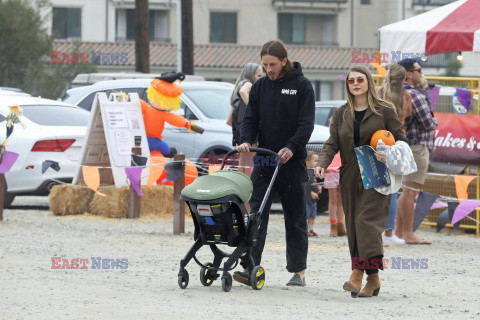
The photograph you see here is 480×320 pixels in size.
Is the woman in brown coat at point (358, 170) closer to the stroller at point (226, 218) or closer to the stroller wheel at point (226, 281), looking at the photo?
the stroller at point (226, 218)

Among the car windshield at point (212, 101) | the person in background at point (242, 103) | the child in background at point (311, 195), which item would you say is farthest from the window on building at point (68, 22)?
the person in background at point (242, 103)

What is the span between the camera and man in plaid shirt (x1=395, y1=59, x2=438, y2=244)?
12.1 meters

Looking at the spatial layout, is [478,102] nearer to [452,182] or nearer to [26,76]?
[452,182]

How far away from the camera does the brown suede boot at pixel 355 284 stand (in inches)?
316

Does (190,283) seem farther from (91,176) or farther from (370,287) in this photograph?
(91,176)

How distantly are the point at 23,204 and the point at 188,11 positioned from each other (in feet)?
41.6

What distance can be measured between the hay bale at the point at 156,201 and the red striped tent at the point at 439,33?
3491 millimetres

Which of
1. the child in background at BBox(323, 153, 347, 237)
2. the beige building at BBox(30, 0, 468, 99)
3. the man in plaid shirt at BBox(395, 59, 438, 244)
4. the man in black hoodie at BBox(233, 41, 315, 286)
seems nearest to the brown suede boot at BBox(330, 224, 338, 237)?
the child in background at BBox(323, 153, 347, 237)

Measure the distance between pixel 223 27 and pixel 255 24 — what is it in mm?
1758

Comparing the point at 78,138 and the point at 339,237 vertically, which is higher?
the point at 78,138

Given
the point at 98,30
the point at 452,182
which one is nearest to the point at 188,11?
the point at 452,182

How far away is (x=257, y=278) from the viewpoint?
27.2 ft

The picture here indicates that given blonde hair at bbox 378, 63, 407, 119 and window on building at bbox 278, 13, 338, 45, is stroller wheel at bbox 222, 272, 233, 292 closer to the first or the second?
blonde hair at bbox 378, 63, 407, 119

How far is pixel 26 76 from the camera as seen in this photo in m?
45.2
